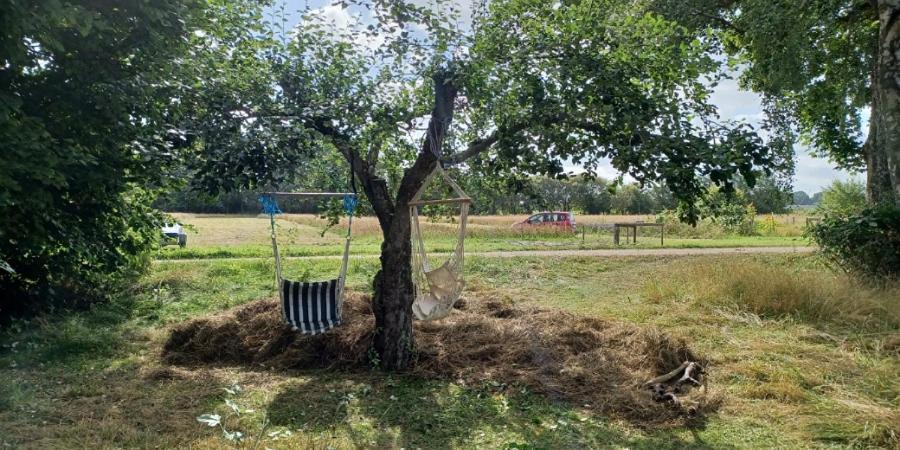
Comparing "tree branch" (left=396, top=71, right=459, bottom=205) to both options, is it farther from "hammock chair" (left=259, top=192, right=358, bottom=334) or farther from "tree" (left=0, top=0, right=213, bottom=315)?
"tree" (left=0, top=0, right=213, bottom=315)

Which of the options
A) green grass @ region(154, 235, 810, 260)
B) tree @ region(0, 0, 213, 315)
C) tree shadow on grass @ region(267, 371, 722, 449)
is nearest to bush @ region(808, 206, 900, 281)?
green grass @ region(154, 235, 810, 260)

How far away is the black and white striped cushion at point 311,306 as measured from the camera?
5.08 metres

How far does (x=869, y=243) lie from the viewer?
25.7 feet

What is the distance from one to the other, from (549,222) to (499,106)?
56.5 feet

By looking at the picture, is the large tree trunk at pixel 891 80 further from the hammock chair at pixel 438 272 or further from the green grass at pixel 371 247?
the green grass at pixel 371 247

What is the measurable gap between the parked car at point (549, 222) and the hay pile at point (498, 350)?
1413 centimetres

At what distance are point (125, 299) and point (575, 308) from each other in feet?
20.6

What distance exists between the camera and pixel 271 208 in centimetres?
549

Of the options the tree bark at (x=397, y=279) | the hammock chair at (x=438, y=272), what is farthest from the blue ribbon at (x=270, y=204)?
the hammock chair at (x=438, y=272)

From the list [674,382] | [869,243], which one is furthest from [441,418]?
[869,243]

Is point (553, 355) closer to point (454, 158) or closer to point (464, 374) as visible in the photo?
point (464, 374)

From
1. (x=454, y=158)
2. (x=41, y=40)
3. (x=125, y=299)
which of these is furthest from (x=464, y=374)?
(x=125, y=299)

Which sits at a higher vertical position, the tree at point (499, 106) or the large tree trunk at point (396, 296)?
the tree at point (499, 106)

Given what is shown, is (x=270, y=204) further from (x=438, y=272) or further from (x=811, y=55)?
(x=811, y=55)
